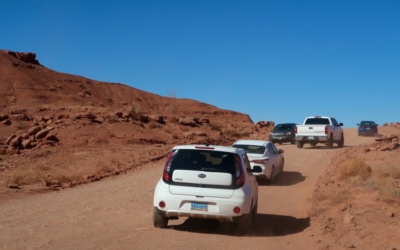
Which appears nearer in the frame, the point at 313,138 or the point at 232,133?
the point at 313,138

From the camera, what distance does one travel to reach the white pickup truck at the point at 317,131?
30.7 meters

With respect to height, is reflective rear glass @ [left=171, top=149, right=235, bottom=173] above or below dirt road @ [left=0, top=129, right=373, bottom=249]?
above

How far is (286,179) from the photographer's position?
1912 cm

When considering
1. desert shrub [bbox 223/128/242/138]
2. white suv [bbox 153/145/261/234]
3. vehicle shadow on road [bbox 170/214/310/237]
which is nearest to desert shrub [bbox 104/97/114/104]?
desert shrub [bbox 223/128/242/138]

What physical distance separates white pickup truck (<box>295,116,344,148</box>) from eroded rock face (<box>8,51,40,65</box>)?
66.9m

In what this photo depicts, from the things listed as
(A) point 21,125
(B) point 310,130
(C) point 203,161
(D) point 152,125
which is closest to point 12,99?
(A) point 21,125

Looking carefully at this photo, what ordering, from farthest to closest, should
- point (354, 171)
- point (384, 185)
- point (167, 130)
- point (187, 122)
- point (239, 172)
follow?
point (187, 122), point (167, 130), point (354, 171), point (384, 185), point (239, 172)

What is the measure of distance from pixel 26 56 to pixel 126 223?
273 feet

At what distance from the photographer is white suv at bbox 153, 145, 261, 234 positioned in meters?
9.34

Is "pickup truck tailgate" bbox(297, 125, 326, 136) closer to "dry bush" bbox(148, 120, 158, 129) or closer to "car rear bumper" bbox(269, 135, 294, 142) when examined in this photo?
"car rear bumper" bbox(269, 135, 294, 142)

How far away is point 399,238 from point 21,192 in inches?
486

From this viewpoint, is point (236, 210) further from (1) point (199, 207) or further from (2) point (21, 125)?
(2) point (21, 125)

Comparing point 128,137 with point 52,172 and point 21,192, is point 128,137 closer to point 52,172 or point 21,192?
point 52,172

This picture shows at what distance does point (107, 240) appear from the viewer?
353 inches
